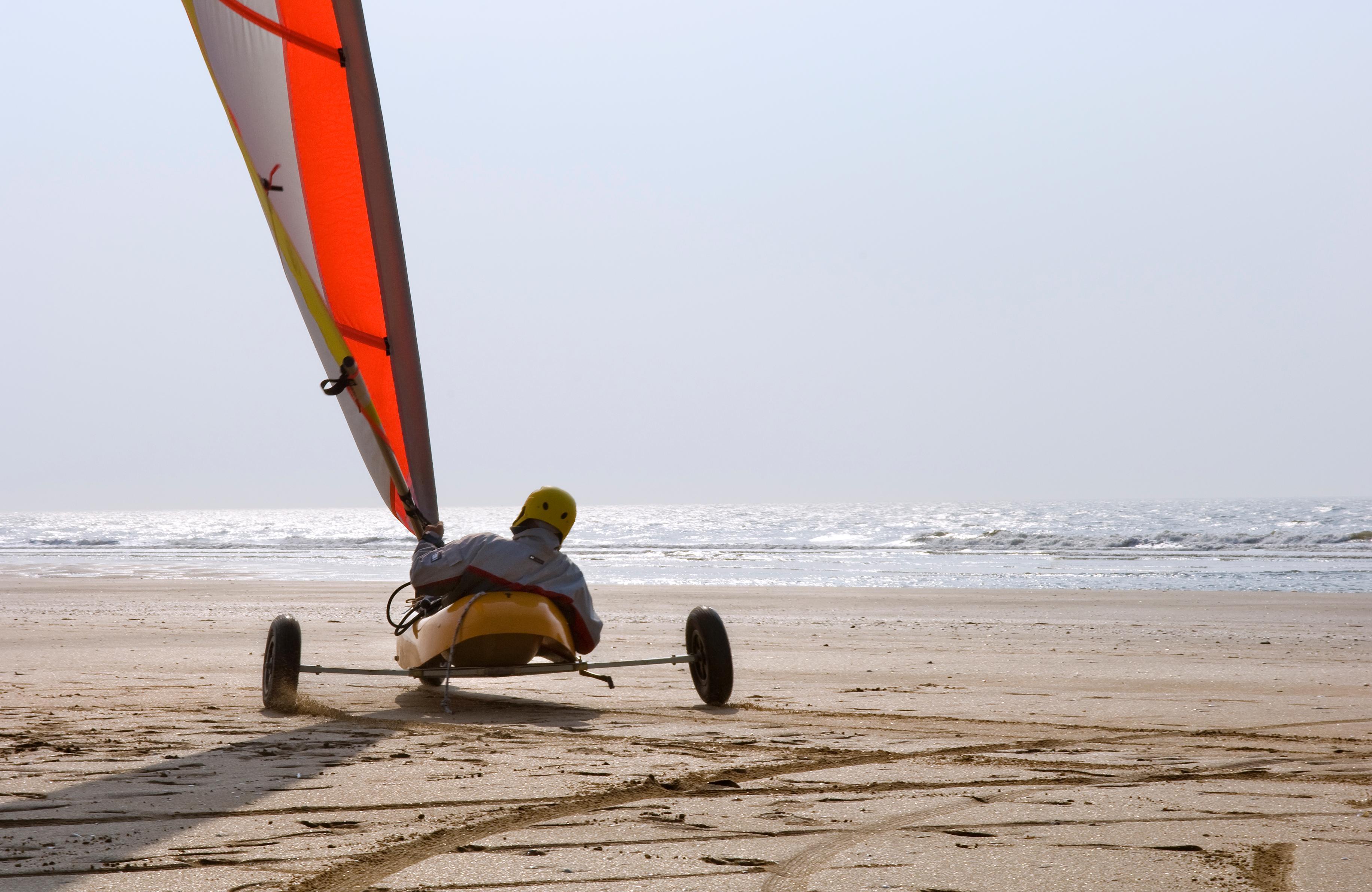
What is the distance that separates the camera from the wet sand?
247cm

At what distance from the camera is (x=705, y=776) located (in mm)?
3506

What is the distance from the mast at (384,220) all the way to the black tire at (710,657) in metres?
1.49

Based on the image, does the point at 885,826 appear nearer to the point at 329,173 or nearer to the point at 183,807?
the point at 183,807

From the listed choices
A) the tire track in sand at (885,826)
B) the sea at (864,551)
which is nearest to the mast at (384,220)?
the tire track in sand at (885,826)

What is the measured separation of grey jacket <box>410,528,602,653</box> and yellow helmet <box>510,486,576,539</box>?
66 millimetres

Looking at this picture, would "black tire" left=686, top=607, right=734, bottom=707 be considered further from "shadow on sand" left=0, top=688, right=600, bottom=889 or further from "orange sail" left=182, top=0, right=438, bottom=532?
"orange sail" left=182, top=0, right=438, bottom=532

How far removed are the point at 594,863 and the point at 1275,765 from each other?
236 cm

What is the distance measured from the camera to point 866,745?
4.10 m

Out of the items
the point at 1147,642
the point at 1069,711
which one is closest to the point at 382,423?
the point at 1069,711

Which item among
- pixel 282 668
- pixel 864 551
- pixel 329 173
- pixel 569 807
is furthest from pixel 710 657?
pixel 864 551

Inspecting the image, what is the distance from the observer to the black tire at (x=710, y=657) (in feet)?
16.8

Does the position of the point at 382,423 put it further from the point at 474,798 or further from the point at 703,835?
the point at 703,835

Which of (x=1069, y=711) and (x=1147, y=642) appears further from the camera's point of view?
(x=1147, y=642)

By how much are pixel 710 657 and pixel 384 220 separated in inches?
104
